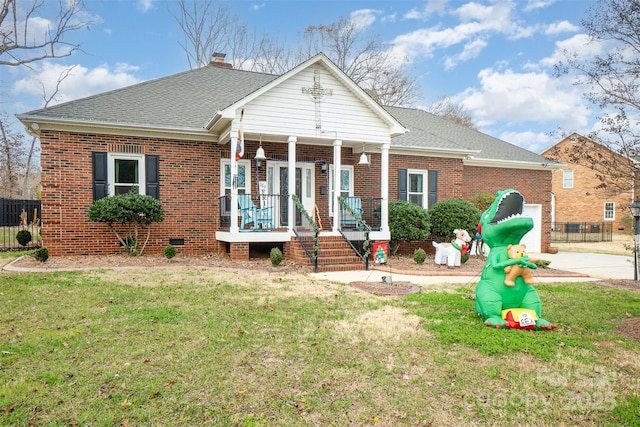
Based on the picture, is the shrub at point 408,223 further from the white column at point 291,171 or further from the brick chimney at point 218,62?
the brick chimney at point 218,62

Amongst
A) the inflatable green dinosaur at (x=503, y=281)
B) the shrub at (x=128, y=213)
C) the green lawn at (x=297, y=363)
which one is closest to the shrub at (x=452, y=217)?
the green lawn at (x=297, y=363)

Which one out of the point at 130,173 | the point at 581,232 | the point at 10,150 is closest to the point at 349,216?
the point at 130,173

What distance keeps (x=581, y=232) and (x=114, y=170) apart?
1119 inches

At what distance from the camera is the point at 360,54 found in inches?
1119

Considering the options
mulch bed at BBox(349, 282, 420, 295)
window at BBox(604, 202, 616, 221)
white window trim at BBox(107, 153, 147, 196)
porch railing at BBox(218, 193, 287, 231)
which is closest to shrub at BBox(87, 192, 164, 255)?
white window trim at BBox(107, 153, 147, 196)

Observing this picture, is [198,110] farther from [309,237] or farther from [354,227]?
[354,227]

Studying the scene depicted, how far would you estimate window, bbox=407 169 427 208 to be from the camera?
610 inches

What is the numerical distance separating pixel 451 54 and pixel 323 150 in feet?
36.9

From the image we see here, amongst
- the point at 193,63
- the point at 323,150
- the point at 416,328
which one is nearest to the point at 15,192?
the point at 193,63

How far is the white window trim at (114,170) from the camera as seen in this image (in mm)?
11820

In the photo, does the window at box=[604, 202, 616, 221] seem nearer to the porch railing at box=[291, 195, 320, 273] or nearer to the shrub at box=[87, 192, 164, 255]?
the porch railing at box=[291, 195, 320, 273]

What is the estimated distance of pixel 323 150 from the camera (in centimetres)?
1402

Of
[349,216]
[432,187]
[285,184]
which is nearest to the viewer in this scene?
[349,216]

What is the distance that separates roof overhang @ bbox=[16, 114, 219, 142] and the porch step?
14.0 ft
